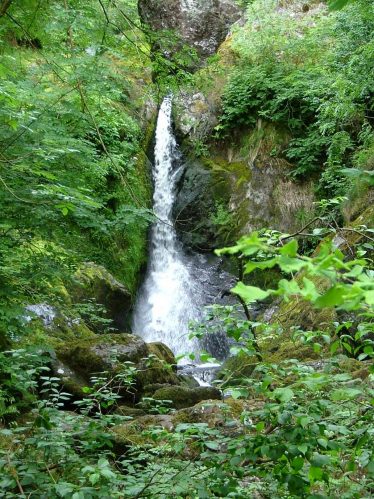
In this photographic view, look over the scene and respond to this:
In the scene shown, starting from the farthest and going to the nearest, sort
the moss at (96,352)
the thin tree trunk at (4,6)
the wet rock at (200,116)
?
the wet rock at (200,116)
the moss at (96,352)
the thin tree trunk at (4,6)

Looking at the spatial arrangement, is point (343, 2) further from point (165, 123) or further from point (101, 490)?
point (165, 123)

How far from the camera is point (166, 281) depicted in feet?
37.0

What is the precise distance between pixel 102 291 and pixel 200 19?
10.3 m

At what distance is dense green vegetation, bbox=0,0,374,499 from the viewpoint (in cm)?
169

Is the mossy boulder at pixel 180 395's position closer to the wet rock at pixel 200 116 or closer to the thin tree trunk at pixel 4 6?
the thin tree trunk at pixel 4 6

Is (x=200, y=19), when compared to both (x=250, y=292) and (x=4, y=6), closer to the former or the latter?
(x=4, y=6)

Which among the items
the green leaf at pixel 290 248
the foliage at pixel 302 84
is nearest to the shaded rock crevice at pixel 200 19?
the foliage at pixel 302 84

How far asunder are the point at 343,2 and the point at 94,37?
2813mm

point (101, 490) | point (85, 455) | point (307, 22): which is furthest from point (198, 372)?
point (307, 22)

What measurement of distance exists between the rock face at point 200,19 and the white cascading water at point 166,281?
10.0 ft

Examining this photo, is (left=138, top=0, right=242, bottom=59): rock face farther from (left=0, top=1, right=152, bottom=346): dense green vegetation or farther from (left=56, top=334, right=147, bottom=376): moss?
(left=0, top=1, right=152, bottom=346): dense green vegetation

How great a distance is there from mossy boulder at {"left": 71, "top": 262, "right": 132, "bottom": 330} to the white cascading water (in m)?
1.31

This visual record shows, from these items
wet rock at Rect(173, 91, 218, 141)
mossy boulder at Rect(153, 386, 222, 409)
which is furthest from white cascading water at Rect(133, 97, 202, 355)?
mossy boulder at Rect(153, 386, 222, 409)

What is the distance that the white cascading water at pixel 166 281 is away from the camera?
10219 mm
